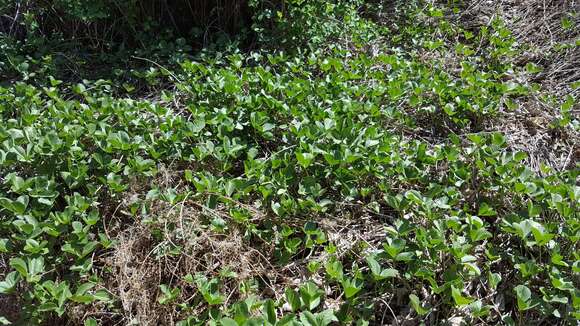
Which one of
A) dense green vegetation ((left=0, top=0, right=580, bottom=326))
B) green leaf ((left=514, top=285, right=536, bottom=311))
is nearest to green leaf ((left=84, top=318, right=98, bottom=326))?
dense green vegetation ((left=0, top=0, right=580, bottom=326))

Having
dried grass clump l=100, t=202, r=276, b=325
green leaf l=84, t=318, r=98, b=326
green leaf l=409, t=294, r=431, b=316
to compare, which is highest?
green leaf l=409, t=294, r=431, b=316

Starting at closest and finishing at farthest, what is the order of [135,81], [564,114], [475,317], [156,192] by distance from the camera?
[475,317]
[156,192]
[564,114]
[135,81]

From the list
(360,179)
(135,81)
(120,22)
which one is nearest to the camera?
(360,179)

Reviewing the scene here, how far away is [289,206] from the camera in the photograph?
216cm

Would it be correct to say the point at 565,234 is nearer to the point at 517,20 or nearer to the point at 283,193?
the point at 283,193

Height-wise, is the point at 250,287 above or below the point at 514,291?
below

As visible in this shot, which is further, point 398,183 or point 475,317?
point 398,183

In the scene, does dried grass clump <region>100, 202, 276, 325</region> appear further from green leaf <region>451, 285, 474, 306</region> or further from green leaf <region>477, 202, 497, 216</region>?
green leaf <region>477, 202, 497, 216</region>

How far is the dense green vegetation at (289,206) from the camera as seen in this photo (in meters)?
1.91

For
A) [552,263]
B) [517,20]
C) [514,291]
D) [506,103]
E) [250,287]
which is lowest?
[250,287]

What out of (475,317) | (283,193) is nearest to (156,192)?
(283,193)

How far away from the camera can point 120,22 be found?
395 cm

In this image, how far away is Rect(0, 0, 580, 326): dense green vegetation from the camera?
191 cm

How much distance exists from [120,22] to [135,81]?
63 cm
